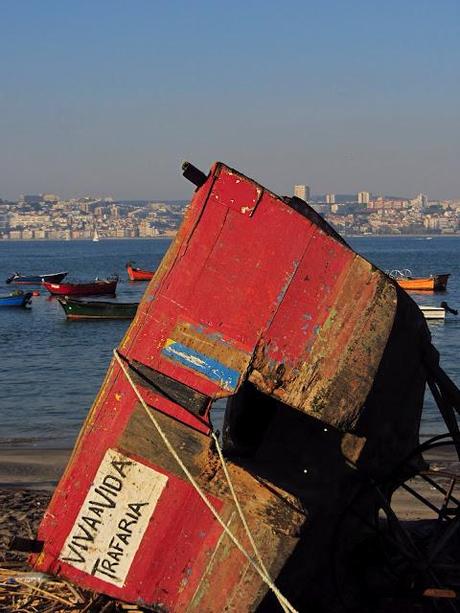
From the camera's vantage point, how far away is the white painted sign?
17.7 feet

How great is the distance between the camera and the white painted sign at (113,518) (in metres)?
5.38

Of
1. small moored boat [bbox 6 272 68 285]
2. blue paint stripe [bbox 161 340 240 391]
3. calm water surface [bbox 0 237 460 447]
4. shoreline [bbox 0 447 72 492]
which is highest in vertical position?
blue paint stripe [bbox 161 340 240 391]

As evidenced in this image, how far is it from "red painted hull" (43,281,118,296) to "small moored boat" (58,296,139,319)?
12867 mm

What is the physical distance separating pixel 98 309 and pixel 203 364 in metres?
38.6

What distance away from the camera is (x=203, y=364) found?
5.45 m

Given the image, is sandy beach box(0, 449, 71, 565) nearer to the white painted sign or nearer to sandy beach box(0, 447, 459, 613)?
sandy beach box(0, 447, 459, 613)

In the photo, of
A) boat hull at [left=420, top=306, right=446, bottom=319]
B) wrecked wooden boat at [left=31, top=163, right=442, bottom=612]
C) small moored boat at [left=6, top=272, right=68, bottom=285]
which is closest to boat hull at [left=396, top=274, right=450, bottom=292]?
boat hull at [left=420, top=306, right=446, bottom=319]

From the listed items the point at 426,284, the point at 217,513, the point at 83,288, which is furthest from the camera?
the point at 83,288

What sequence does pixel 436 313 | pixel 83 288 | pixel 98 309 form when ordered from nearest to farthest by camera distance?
pixel 436 313
pixel 98 309
pixel 83 288

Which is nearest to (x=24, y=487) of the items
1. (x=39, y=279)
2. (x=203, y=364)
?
(x=203, y=364)

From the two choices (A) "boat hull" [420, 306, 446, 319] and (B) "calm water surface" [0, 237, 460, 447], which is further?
(A) "boat hull" [420, 306, 446, 319]

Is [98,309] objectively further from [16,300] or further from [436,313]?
[436,313]

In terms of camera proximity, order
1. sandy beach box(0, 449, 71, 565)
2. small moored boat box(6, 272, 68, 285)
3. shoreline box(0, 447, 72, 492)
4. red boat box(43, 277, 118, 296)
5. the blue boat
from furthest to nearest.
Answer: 1. small moored boat box(6, 272, 68, 285)
2. red boat box(43, 277, 118, 296)
3. the blue boat
4. shoreline box(0, 447, 72, 492)
5. sandy beach box(0, 449, 71, 565)

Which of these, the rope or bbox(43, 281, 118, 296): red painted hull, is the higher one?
→ the rope
